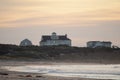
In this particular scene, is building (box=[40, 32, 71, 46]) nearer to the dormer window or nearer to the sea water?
the dormer window

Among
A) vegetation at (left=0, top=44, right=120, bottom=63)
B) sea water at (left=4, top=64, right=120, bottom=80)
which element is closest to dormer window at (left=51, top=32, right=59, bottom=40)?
vegetation at (left=0, top=44, right=120, bottom=63)

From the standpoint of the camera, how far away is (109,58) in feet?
268

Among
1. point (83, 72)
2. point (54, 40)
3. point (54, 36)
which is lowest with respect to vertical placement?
point (83, 72)

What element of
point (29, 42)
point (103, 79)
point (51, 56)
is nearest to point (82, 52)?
point (51, 56)

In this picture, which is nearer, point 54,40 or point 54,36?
point 54,40

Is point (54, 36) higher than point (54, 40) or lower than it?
higher

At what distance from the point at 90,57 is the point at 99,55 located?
8.79ft

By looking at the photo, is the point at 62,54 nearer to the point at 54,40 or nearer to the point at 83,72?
the point at 54,40

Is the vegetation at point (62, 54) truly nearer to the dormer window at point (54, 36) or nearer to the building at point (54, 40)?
the building at point (54, 40)

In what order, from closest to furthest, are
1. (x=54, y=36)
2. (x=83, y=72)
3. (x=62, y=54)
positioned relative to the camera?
(x=83, y=72)
(x=62, y=54)
(x=54, y=36)

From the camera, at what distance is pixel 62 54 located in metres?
86.5

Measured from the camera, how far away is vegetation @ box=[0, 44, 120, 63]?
264 feet

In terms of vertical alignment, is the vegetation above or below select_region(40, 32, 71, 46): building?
below

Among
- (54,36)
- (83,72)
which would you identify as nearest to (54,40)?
(54,36)
